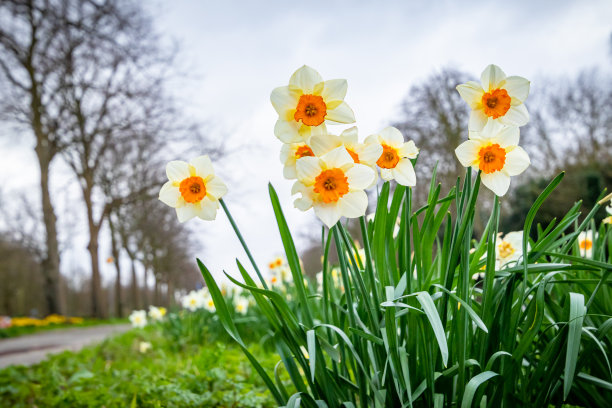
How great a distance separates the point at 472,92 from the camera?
952 mm

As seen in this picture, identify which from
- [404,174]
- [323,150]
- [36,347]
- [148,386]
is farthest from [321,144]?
[36,347]

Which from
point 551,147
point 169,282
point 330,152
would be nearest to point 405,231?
point 330,152

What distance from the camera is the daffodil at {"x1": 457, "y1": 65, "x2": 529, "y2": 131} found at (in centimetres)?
94

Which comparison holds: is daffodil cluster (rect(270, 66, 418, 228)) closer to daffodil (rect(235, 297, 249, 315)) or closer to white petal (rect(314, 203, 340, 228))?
white petal (rect(314, 203, 340, 228))

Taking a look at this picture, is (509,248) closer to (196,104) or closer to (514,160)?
(514,160)

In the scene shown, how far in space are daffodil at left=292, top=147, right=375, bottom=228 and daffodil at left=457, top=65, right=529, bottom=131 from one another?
1.02ft

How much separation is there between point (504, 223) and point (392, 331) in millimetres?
7272

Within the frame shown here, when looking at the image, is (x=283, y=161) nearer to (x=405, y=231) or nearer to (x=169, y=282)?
(x=405, y=231)

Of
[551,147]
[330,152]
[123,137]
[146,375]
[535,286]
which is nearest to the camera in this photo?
[330,152]

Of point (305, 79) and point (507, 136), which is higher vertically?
point (305, 79)

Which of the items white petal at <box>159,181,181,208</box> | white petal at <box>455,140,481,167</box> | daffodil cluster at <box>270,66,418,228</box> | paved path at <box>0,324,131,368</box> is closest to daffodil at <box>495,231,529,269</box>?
white petal at <box>455,140,481,167</box>

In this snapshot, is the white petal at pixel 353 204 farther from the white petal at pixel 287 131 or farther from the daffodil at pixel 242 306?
the daffodil at pixel 242 306

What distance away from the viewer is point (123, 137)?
11.3 metres

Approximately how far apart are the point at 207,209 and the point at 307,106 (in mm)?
329
